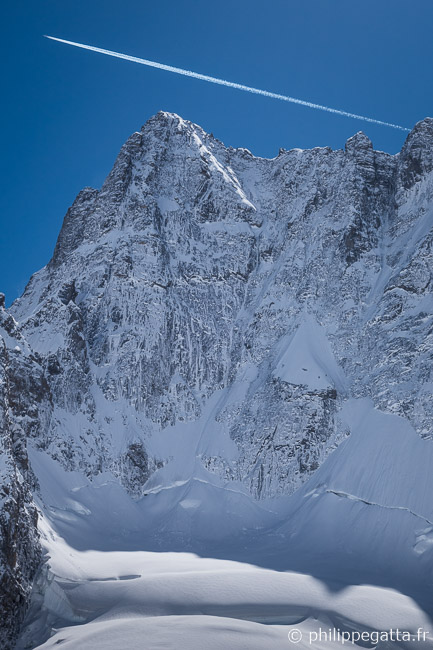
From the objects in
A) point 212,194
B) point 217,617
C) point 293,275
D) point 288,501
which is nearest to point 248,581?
point 217,617

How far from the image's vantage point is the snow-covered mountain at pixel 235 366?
261ft

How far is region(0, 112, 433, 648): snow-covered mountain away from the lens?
7962 centimetres

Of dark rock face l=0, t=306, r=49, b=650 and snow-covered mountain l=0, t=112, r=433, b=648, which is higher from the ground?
snow-covered mountain l=0, t=112, r=433, b=648

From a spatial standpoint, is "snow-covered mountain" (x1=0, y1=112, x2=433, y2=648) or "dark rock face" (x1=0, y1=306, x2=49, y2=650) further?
"snow-covered mountain" (x1=0, y1=112, x2=433, y2=648)

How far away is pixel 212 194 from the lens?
419 ft

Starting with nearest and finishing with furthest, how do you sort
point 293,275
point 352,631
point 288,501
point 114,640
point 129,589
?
1. point 114,640
2. point 352,631
3. point 129,589
4. point 288,501
5. point 293,275

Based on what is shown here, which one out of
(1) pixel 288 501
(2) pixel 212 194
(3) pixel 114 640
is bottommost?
(3) pixel 114 640

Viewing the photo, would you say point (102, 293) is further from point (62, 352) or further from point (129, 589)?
point (129, 589)

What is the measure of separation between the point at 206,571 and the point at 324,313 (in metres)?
54.2

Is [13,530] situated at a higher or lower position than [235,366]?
lower

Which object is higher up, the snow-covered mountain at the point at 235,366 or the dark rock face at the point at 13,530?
the snow-covered mountain at the point at 235,366

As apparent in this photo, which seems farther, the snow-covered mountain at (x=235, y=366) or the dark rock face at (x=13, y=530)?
the snow-covered mountain at (x=235, y=366)

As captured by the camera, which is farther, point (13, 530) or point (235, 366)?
point (235, 366)

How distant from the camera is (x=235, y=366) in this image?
4382 inches
